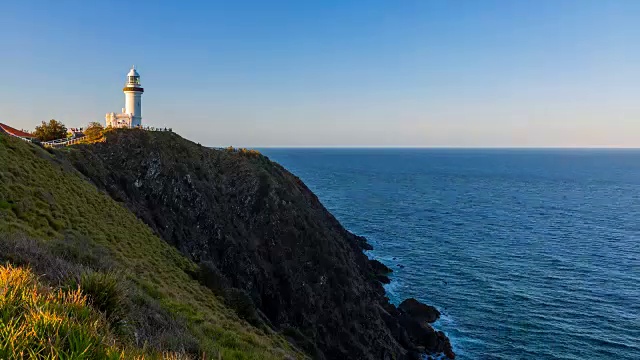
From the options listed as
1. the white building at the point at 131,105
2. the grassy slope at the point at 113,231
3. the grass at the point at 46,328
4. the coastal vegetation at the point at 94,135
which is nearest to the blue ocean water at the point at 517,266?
the grassy slope at the point at 113,231

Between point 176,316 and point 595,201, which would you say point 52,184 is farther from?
point 595,201

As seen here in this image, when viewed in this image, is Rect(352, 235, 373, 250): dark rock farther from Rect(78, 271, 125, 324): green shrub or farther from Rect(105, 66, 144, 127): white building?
Rect(78, 271, 125, 324): green shrub

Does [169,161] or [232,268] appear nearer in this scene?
[232,268]

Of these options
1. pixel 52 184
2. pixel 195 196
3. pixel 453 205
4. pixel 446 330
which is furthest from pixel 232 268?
pixel 453 205

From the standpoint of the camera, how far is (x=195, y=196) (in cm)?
4225

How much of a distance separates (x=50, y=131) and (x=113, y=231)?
30191 millimetres

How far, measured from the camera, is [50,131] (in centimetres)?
4484

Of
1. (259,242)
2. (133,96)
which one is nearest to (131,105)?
(133,96)

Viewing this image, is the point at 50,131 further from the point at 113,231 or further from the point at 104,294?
the point at 104,294

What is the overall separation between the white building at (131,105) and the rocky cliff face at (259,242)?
14316mm

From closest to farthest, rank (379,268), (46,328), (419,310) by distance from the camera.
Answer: (46,328)
(419,310)
(379,268)

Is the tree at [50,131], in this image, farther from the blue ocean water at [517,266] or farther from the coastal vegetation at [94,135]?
the blue ocean water at [517,266]

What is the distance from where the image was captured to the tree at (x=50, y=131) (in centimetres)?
4400

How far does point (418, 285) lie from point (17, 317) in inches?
2100
